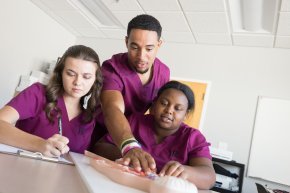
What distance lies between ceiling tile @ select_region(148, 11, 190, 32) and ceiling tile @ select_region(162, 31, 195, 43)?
0.34 ft

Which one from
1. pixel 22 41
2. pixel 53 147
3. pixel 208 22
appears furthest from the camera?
pixel 22 41

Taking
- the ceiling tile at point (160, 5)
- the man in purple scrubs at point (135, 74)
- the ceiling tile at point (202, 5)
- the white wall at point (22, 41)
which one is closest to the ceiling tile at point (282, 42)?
the ceiling tile at point (202, 5)

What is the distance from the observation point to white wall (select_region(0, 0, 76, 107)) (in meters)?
3.59

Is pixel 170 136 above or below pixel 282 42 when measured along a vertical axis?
below

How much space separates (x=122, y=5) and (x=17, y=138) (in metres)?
2.69

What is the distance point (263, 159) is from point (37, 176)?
3364 millimetres

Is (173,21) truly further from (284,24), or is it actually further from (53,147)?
(53,147)

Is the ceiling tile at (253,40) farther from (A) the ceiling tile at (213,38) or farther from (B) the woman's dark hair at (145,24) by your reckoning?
(B) the woman's dark hair at (145,24)

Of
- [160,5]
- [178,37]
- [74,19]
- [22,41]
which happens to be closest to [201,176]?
[160,5]

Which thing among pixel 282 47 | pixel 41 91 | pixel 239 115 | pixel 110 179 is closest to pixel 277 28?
pixel 282 47

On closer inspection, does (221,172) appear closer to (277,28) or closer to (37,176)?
(277,28)

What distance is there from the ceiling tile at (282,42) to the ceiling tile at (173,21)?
1.05 m

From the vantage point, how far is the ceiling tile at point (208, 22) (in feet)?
10.3

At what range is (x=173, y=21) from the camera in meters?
3.46
